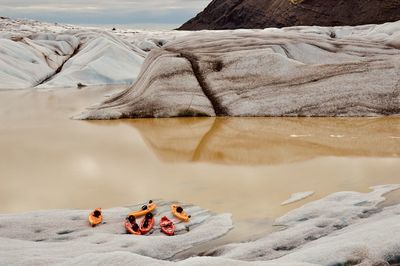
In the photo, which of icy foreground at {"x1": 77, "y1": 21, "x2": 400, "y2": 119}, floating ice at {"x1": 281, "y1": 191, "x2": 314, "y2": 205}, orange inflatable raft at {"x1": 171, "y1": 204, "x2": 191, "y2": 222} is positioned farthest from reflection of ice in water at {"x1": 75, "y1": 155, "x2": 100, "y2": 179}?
icy foreground at {"x1": 77, "y1": 21, "x2": 400, "y2": 119}

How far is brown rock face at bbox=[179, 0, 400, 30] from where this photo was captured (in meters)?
67.3

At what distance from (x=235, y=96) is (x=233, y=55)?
44.5 inches

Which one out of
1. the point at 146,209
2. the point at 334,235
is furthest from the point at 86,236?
the point at 334,235

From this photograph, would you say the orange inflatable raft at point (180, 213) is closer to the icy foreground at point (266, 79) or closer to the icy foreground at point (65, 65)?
the icy foreground at point (266, 79)

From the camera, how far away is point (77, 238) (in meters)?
3.93

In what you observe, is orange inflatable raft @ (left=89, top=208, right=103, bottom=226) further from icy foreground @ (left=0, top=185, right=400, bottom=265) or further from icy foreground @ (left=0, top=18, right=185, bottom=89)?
icy foreground @ (left=0, top=18, right=185, bottom=89)

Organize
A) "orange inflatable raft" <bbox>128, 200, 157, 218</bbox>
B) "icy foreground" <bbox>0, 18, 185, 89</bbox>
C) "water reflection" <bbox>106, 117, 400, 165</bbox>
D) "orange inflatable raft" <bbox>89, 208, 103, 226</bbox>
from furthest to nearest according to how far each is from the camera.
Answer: "icy foreground" <bbox>0, 18, 185, 89</bbox>
"water reflection" <bbox>106, 117, 400, 165</bbox>
"orange inflatable raft" <bbox>128, 200, 157, 218</bbox>
"orange inflatable raft" <bbox>89, 208, 103, 226</bbox>

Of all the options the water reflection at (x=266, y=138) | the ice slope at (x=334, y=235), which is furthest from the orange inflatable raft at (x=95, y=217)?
the water reflection at (x=266, y=138)

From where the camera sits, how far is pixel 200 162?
646cm

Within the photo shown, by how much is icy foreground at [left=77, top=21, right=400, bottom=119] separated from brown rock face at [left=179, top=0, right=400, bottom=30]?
58.1m

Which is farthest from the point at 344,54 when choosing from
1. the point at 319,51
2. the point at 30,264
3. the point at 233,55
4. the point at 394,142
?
the point at 30,264

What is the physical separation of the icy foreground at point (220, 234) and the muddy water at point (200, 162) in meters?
0.26

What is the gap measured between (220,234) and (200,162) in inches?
99.7

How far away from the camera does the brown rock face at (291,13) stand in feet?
221
